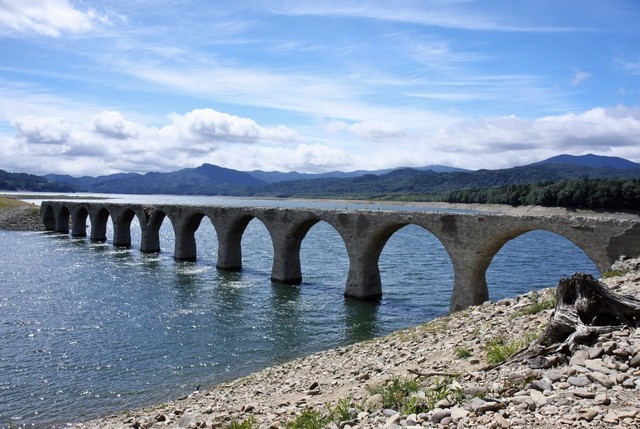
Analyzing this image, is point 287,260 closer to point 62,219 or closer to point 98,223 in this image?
point 98,223

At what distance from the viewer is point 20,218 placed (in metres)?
79.2

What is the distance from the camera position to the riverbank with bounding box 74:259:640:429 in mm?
6762

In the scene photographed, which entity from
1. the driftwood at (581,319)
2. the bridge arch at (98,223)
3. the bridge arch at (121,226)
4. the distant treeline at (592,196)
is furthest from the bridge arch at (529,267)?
the bridge arch at (98,223)

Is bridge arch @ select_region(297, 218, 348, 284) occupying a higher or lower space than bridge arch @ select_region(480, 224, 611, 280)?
lower

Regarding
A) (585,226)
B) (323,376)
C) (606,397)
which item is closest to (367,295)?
(585,226)

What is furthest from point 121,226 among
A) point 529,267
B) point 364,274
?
point 529,267

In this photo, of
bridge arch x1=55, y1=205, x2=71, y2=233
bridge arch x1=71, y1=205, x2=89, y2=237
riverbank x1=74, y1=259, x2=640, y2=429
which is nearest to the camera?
riverbank x1=74, y1=259, x2=640, y2=429

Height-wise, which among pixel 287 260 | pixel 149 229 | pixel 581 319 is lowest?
pixel 287 260

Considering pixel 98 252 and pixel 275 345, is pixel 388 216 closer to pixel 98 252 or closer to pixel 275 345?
pixel 275 345

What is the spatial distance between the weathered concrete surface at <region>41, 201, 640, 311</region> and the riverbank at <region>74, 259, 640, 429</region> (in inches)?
117

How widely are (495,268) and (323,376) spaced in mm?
32913

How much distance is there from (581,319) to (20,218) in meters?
85.7

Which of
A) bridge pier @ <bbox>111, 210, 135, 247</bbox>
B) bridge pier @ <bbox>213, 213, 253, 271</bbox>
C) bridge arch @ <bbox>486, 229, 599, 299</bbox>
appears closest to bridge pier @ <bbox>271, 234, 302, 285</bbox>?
bridge pier @ <bbox>213, 213, 253, 271</bbox>

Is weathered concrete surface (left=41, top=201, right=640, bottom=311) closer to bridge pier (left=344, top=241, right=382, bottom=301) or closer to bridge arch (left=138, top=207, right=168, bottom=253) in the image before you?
bridge pier (left=344, top=241, right=382, bottom=301)
